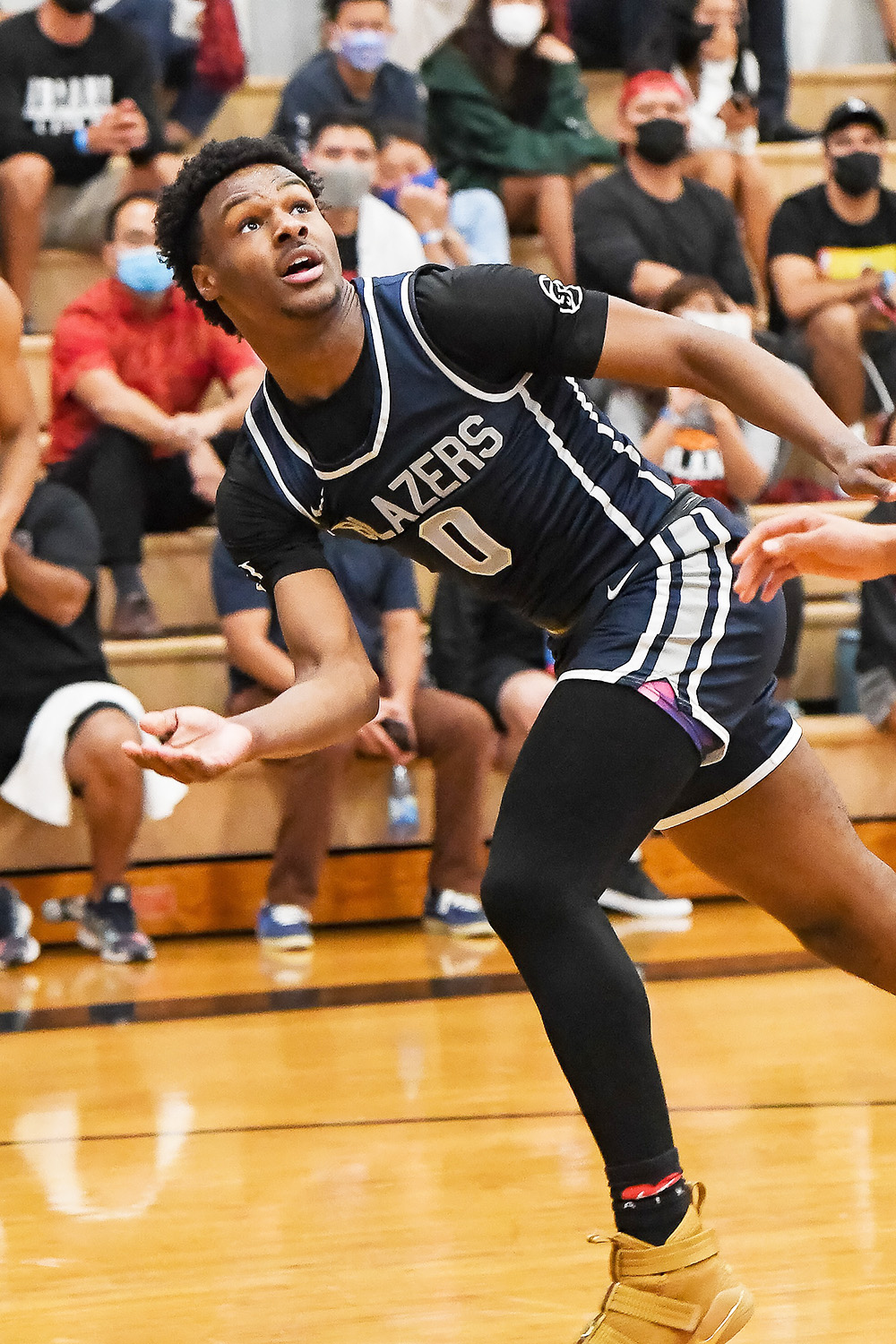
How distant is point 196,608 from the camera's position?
568cm

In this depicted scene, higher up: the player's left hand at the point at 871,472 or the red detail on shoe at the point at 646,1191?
the player's left hand at the point at 871,472

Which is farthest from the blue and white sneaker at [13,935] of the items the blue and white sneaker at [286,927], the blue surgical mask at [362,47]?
the blue surgical mask at [362,47]

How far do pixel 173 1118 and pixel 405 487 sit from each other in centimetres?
164

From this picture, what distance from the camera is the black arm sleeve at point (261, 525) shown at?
2551 mm

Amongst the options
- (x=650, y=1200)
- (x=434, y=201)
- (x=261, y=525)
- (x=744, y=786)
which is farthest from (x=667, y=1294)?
(x=434, y=201)

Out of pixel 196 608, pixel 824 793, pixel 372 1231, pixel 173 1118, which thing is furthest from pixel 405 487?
pixel 196 608

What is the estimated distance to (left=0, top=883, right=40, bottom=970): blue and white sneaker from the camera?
4.76 m

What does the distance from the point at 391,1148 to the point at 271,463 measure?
1423mm

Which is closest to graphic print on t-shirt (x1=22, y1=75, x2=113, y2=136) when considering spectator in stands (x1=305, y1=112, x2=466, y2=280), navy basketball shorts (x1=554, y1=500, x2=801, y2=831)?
spectator in stands (x1=305, y1=112, x2=466, y2=280)

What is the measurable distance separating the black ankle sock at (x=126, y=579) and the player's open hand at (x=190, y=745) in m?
3.30

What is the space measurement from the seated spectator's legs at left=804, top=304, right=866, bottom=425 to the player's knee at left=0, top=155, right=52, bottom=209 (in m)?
2.86

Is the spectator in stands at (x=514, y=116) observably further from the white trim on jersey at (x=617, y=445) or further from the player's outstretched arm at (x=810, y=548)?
the player's outstretched arm at (x=810, y=548)

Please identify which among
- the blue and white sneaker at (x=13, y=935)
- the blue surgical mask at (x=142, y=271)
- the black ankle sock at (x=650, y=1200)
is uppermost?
the blue surgical mask at (x=142, y=271)

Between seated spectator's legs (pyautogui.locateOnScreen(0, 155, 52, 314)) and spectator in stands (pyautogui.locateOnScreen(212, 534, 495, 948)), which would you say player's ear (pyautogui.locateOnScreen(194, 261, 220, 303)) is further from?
seated spectator's legs (pyautogui.locateOnScreen(0, 155, 52, 314))
